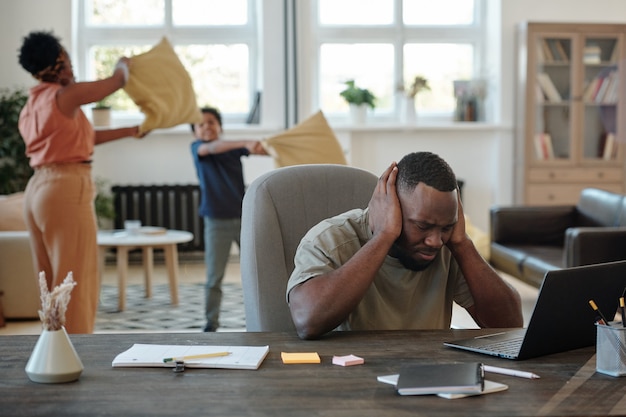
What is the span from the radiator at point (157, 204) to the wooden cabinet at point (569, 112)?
8.96 feet

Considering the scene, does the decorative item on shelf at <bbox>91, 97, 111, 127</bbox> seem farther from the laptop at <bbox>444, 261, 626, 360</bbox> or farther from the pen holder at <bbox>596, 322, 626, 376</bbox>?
the pen holder at <bbox>596, 322, 626, 376</bbox>

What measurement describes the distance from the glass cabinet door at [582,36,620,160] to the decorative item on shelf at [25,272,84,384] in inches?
265

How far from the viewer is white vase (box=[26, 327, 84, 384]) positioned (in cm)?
150

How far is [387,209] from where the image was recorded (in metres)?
1.97

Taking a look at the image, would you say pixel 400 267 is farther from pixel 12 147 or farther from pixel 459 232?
pixel 12 147

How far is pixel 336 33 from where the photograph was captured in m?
7.98

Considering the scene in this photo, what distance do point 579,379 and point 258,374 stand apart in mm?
534

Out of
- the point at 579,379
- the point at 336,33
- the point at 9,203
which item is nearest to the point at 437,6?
the point at 336,33

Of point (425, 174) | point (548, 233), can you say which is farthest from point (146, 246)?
point (425, 174)

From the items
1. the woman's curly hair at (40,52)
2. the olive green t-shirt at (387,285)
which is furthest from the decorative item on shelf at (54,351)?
the woman's curly hair at (40,52)

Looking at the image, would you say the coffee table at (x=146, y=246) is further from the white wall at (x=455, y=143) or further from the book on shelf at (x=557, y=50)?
the book on shelf at (x=557, y=50)

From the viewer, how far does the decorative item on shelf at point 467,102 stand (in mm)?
8039

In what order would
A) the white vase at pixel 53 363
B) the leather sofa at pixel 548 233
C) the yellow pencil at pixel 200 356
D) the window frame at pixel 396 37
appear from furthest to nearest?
the window frame at pixel 396 37 < the leather sofa at pixel 548 233 < the yellow pencil at pixel 200 356 < the white vase at pixel 53 363

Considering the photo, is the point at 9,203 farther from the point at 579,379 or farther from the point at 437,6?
the point at 579,379
